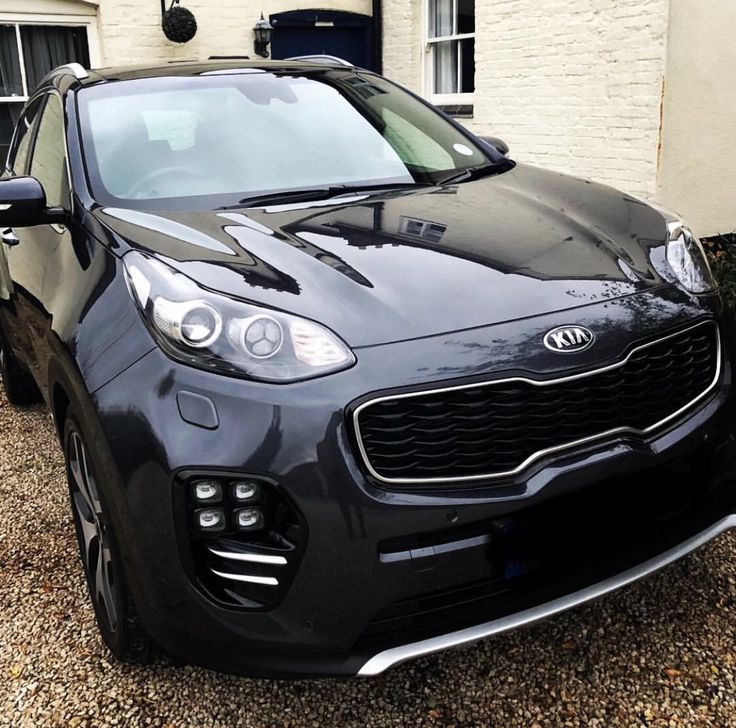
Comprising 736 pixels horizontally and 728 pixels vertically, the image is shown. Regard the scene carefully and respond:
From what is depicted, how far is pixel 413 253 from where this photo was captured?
6.88 feet

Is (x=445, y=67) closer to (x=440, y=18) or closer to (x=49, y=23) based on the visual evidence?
(x=440, y=18)

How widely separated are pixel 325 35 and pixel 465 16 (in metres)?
1.79

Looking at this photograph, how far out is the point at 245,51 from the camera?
852 cm

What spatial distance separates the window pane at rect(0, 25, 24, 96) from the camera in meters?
7.79

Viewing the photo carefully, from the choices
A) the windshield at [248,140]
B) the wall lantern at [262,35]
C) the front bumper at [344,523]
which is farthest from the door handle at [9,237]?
the wall lantern at [262,35]

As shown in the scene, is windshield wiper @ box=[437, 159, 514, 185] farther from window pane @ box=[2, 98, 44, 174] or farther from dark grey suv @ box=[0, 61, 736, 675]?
window pane @ box=[2, 98, 44, 174]

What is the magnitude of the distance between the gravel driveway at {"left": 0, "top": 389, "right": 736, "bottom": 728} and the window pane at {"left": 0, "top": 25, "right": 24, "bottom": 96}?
6.78 meters

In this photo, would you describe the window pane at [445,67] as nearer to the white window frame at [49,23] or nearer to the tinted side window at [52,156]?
the white window frame at [49,23]

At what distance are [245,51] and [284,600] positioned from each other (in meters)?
7.83

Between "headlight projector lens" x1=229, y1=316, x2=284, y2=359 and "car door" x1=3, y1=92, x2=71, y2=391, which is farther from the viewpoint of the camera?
"car door" x1=3, y1=92, x2=71, y2=391

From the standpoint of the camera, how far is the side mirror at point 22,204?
239 centimetres

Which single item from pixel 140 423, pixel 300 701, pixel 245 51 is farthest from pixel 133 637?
pixel 245 51

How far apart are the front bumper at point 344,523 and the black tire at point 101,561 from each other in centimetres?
15

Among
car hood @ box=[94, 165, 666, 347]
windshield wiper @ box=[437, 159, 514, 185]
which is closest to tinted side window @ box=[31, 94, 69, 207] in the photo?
car hood @ box=[94, 165, 666, 347]
